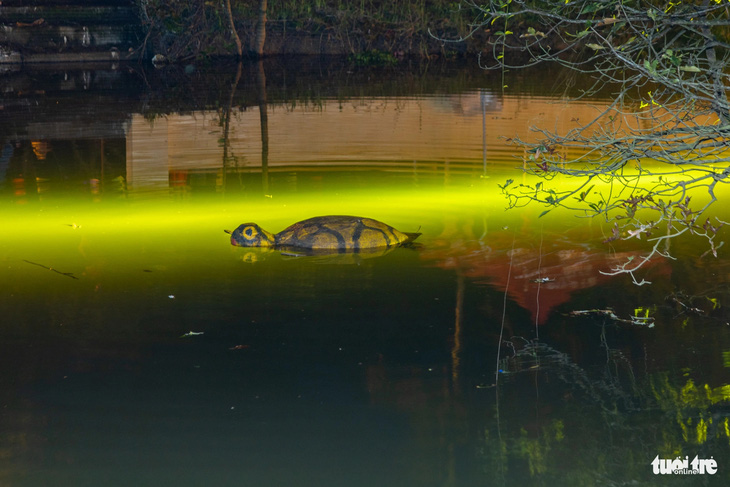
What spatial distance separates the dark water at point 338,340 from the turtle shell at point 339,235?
269mm

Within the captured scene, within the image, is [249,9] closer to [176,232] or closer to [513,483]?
[176,232]

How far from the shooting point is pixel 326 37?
29922 mm

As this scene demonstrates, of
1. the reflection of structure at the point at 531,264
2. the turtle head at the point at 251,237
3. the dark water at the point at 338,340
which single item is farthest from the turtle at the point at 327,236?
the reflection of structure at the point at 531,264

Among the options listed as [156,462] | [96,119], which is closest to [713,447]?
[156,462]

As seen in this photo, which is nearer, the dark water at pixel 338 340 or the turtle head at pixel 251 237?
the dark water at pixel 338 340

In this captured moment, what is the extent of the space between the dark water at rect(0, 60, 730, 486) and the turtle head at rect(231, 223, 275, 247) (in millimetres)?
141

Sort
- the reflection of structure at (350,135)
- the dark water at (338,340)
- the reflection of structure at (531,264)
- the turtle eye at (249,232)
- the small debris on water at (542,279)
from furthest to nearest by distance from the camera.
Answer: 1. the reflection of structure at (350,135)
2. the turtle eye at (249,232)
3. the small debris on water at (542,279)
4. the reflection of structure at (531,264)
5. the dark water at (338,340)

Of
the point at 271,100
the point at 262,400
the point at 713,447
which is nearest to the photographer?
the point at 713,447

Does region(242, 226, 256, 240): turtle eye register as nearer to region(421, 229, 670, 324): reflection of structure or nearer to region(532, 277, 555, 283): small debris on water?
region(421, 229, 670, 324): reflection of structure

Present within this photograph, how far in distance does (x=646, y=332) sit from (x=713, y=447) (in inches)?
62.9

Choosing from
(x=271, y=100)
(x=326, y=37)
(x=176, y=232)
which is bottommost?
(x=176, y=232)

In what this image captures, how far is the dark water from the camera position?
484 centimetres

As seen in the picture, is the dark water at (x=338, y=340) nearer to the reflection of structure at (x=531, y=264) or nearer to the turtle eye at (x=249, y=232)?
the reflection of structure at (x=531, y=264)

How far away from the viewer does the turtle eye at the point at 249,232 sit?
846 cm
